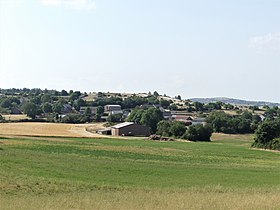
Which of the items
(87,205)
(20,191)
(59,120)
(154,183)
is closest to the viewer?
(87,205)

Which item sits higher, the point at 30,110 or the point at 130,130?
the point at 30,110

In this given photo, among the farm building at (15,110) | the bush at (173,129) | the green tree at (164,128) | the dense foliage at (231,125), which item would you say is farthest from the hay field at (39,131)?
the farm building at (15,110)

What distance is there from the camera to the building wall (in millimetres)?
118375

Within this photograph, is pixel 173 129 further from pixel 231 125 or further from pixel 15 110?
pixel 15 110

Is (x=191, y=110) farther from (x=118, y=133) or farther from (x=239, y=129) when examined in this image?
(x=118, y=133)

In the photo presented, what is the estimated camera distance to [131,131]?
119938mm

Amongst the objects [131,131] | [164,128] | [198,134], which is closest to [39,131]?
[131,131]

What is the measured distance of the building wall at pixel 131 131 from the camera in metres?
118

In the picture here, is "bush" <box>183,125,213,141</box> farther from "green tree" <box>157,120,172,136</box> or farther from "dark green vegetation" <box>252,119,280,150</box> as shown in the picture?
"dark green vegetation" <box>252,119,280,150</box>

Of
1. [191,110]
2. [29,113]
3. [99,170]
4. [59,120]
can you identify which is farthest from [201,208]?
[191,110]

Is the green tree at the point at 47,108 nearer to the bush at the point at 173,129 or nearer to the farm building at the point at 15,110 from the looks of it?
the farm building at the point at 15,110

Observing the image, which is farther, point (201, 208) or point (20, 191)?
point (20, 191)

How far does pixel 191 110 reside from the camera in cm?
19812

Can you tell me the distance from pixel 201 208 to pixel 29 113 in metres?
150
